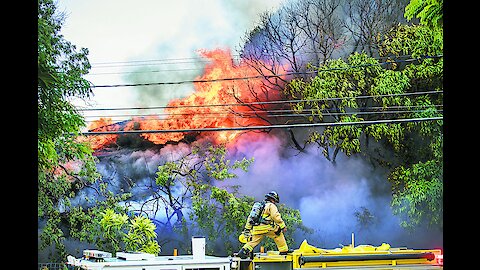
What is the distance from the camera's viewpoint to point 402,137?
7828 millimetres

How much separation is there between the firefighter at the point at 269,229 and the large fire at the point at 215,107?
0.88 m

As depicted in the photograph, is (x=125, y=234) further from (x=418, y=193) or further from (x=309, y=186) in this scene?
(x=418, y=193)

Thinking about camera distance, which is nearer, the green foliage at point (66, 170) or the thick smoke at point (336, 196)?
the green foliage at point (66, 170)

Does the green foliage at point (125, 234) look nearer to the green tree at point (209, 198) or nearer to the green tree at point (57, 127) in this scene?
the green tree at point (209, 198)

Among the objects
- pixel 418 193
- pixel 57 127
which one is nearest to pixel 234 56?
pixel 57 127

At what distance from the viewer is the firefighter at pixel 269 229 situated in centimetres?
746

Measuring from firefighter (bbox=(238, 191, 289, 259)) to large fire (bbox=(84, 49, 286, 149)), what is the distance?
2.87ft

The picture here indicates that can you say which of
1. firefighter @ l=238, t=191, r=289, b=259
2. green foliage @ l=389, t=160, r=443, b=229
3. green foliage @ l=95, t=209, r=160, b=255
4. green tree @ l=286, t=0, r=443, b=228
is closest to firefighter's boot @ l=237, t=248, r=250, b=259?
firefighter @ l=238, t=191, r=289, b=259

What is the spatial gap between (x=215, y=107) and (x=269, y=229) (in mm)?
1481

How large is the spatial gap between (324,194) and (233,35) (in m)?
2.00

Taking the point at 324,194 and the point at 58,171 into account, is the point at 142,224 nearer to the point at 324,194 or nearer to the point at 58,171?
the point at 58,171

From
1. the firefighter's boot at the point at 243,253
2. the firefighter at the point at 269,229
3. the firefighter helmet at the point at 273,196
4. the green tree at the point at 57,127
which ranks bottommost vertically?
the firefighter's boot at the point at 243,253

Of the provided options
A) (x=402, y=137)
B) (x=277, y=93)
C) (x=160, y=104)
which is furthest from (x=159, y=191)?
(x=402, y=137)

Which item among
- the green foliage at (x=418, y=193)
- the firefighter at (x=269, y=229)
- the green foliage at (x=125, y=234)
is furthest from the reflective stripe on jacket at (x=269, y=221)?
the green foliage at (x=418, y=193)
